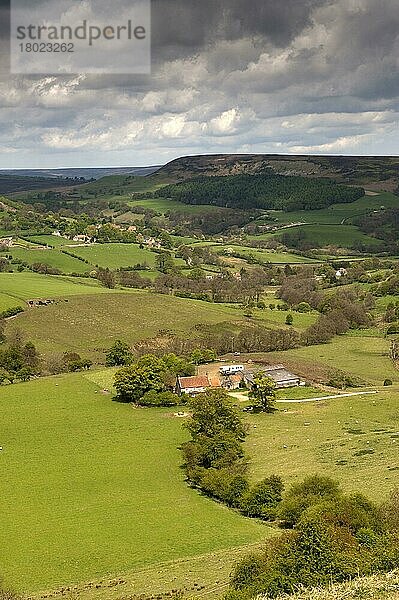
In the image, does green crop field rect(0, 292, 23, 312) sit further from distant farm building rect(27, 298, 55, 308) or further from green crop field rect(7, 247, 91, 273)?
green crop field rect(7, 247, 91, 273)

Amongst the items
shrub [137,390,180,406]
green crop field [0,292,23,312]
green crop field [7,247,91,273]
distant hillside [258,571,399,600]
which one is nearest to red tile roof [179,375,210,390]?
shrub [137,390,180,406]

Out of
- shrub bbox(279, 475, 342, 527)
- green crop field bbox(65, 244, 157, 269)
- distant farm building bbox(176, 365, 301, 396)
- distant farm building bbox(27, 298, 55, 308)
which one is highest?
green crop field bbox(65, 244, 157, 269)

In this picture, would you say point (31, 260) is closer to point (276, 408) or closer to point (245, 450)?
point (276, 408)

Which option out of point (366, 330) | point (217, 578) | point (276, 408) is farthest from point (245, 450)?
point (366, 330)

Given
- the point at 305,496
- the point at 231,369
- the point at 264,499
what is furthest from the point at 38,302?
the point at 305,496

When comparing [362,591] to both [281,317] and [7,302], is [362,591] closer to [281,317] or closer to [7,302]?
[281,317]
